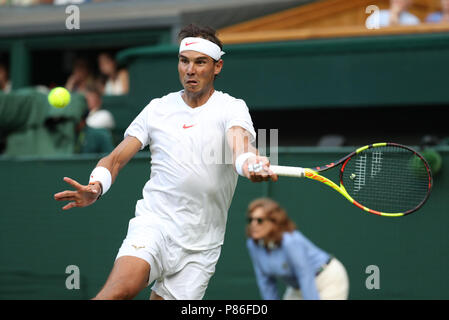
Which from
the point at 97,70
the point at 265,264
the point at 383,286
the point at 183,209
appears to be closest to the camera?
the point at 183,209

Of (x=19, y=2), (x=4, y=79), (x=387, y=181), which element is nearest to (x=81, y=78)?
(x=4, y=79)

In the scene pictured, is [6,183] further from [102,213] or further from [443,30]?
[443,30]

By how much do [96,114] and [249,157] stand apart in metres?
4.94

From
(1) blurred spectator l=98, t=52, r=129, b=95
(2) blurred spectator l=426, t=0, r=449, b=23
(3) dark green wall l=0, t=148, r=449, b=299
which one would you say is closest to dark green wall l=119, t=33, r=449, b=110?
(2) blurred spectator l=426, t=0, r=449, b=23

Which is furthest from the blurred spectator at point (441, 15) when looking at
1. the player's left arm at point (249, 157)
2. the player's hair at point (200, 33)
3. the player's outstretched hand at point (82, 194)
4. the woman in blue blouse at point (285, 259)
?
the player's outstretched hand at point (82, 194)

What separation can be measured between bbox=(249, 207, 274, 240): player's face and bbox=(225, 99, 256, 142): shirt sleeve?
154 centimetres

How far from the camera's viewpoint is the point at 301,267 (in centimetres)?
567

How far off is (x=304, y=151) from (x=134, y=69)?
8.60 feet

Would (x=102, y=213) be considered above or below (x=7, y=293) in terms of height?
above

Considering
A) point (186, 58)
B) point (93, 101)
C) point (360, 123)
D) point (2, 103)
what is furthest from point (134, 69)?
point (186, 58)

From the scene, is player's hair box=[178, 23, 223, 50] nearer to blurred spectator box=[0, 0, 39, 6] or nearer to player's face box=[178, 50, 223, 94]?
player's face box=[178, 50, 223, 94]

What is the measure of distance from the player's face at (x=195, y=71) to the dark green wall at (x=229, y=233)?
104 inches

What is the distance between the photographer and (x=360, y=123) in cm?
853

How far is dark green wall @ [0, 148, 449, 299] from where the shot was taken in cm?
681
